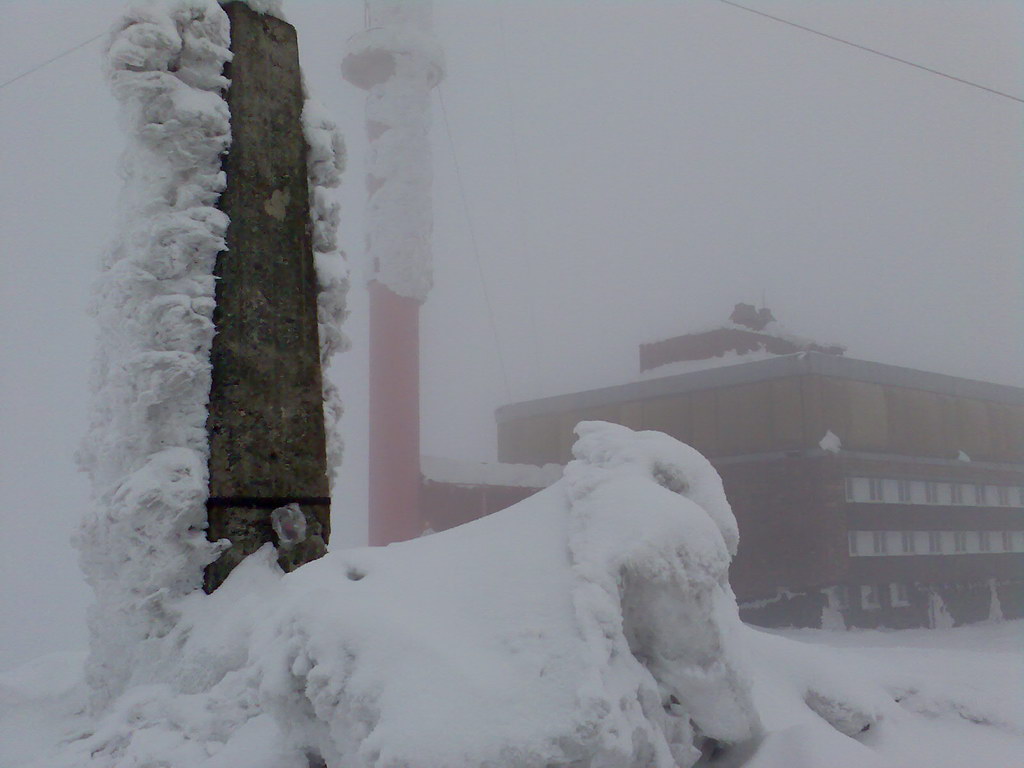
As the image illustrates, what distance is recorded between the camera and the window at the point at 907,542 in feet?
53.3

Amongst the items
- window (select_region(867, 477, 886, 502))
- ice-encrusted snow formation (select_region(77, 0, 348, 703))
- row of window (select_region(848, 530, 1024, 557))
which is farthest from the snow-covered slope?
window (select_region(867, 477, 886, 502))

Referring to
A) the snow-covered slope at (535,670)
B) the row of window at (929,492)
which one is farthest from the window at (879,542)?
the snow-covered slope at (535,670)

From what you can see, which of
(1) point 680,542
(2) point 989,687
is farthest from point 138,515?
(2) point 989,687

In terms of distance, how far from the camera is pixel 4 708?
3719 millimetres

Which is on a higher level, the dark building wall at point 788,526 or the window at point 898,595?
the dark building wall at point 788,526

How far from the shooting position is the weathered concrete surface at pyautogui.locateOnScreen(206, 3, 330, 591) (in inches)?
141

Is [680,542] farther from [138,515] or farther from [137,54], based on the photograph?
[137,54]

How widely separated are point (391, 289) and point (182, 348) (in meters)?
15.9

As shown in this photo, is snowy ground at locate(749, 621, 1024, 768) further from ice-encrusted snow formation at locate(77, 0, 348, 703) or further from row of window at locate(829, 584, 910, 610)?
row of window at locate(829, 584, 910, 610)

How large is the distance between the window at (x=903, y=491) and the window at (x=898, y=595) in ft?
5.84

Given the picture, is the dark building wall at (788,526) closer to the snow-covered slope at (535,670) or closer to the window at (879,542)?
the window at (879,542)

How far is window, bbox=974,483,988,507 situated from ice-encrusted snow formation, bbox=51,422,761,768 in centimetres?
1803

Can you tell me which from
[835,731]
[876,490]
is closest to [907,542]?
[876,490]

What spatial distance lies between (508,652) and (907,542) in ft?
54.3
